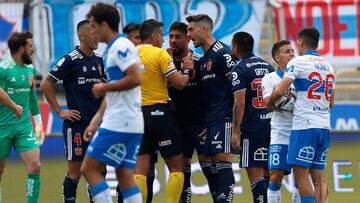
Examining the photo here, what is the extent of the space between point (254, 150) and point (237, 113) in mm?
563

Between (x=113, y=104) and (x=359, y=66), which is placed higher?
(x=359, y=66)

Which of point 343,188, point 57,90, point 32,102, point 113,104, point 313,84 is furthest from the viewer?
point 57,90

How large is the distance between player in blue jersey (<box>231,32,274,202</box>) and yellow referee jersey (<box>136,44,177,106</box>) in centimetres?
81

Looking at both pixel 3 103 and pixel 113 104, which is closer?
pixel 113 104

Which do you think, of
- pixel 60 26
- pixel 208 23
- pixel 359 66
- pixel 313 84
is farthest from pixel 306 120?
pixel 60 26

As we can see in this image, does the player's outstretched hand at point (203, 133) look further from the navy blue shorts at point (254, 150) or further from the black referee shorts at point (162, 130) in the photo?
the black referee shorts at point (162, 130)

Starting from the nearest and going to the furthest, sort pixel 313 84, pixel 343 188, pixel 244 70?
1. pixel 313 84
2. pixel 244 70
3. pixel 343 188

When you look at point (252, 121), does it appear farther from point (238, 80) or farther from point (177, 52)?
point (177, 52)

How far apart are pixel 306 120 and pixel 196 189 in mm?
3839

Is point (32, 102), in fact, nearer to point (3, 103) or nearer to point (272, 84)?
point (3, 103)

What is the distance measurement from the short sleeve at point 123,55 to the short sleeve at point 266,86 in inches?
98.1

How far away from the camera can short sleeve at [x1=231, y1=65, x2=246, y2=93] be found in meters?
Result: 10.9

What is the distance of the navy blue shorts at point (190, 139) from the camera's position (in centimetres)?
1184

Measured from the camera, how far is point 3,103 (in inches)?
440
